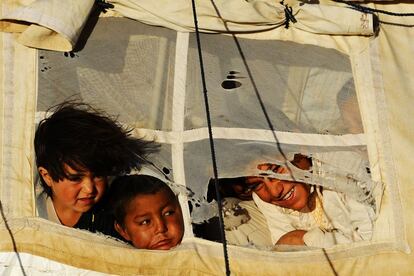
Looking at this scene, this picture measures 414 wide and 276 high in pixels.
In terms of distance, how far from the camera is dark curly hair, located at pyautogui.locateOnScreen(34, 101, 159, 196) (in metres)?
3.09

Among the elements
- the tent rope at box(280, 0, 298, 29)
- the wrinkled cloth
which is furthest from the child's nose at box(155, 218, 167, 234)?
the tent rope at box(280, 0, 298, 29)

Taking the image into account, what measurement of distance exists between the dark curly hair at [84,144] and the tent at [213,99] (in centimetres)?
4

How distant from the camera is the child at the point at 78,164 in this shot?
121 inches

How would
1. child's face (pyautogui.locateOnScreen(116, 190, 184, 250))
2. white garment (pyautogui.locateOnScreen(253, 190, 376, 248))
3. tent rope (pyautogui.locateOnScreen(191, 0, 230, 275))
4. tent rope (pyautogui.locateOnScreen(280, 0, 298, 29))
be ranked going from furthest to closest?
tent rope (pyautogui.locateOnScreen(280, 0, 298, 29)), white garment (pyautogui.locateOnScreen(253, 190, 376, 248)), child's face (pyautogui.locateOnScreen(116, 190, 184, 250)), tent rope (pyautogui.locateOnScreen(191, 0, 230, 275))

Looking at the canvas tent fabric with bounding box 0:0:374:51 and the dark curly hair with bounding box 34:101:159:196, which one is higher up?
the canvas tent fabric with bounding box 0:0:374:51

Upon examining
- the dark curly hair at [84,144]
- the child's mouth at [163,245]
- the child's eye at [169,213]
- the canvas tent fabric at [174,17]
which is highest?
the canvas tent fabric at [174,17]

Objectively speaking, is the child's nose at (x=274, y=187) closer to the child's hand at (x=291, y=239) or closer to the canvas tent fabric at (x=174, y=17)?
the child's hand at (x=291, y=239)

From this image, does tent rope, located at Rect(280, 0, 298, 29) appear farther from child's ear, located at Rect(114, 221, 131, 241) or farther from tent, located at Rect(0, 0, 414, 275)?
child's ear, located at Rect(114, 221, 131, 241)

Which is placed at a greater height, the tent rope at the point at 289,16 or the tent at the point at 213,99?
the tent rope at the point at 289,16

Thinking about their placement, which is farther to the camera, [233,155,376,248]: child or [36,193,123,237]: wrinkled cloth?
[233,155,376,248]: child

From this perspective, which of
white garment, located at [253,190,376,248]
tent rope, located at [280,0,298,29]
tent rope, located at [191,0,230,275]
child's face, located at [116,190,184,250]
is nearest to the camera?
tent rope, located at [191,0,230,275]

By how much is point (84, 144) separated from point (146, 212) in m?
0.25

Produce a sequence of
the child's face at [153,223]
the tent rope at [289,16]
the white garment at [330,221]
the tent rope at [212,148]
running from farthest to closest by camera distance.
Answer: the tent rope at [289,16], the white garment at [330,221], the child's face at [153,223], the tent rope at [212,148]

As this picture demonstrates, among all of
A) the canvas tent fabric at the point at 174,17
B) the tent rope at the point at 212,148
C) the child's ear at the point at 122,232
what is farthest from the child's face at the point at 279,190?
the canvas tent fabric at the point at 174,17
